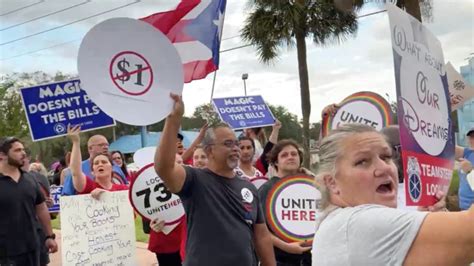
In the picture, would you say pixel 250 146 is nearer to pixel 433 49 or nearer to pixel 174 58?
pixel 174 58

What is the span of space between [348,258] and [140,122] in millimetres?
1752

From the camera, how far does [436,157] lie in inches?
99.6

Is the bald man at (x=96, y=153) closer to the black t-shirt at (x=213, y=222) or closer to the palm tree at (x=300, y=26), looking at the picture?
the black t-shirt at (x=213, y=222)

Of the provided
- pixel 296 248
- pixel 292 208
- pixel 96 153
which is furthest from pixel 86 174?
pixel 296 248

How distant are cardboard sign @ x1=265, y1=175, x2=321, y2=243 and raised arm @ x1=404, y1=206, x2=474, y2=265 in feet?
9.50

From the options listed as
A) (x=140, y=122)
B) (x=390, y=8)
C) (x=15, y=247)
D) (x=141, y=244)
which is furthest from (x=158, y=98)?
(x=141, y=244)

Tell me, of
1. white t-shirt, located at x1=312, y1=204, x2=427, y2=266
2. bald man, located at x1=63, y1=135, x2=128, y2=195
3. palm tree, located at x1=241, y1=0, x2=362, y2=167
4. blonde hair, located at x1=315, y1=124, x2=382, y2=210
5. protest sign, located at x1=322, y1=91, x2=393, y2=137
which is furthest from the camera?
palm tree, located at x1=241, y1=0, x2=362, y2=167

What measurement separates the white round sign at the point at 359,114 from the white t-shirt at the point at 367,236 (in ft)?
8.26

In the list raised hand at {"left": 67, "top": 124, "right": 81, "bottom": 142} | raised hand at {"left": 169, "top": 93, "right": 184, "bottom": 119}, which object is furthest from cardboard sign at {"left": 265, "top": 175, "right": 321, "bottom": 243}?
raised hand at {"left": 67, "top": 124, "right": 81, "bottom": 142}

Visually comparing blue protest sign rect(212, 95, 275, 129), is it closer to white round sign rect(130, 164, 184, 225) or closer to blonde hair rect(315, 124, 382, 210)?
white round sign rect(130, 164, 184, 225)

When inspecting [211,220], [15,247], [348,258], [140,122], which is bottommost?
[15,247]

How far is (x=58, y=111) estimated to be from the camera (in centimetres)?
531

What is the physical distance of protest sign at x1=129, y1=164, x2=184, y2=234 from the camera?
180 inches

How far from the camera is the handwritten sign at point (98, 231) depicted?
526 cm
